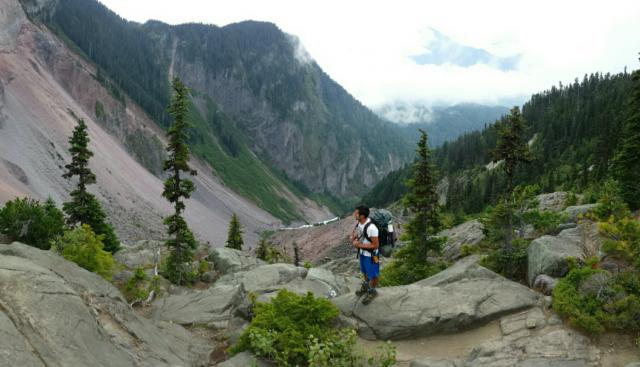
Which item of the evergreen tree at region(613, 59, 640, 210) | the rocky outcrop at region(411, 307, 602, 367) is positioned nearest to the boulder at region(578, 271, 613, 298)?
the rocky outcrop at region(411, 307, 602, 367)

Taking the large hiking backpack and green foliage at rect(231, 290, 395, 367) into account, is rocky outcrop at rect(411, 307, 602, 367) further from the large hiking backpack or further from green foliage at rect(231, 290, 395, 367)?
the large hiking backpack

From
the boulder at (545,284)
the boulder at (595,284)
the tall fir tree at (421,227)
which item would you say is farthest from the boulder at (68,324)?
the tall fir tree at (421,227)

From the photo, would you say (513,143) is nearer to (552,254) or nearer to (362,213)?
(552,254)

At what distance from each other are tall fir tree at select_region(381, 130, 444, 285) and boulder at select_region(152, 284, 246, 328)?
8.96m

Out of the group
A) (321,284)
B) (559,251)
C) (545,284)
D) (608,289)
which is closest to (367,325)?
(545,284)

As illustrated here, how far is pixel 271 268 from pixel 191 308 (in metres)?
11.6

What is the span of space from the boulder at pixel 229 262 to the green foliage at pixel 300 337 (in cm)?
2747

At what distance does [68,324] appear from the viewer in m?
9.21

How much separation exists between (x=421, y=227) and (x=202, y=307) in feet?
40.5

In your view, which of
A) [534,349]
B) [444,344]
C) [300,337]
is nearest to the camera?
[534,349]

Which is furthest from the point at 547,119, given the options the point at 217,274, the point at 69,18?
the point at 69,18

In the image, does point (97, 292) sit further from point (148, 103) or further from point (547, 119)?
point (148, 103)

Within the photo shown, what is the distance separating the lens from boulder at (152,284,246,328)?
17906mm

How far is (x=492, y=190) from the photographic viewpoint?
101375 mm
